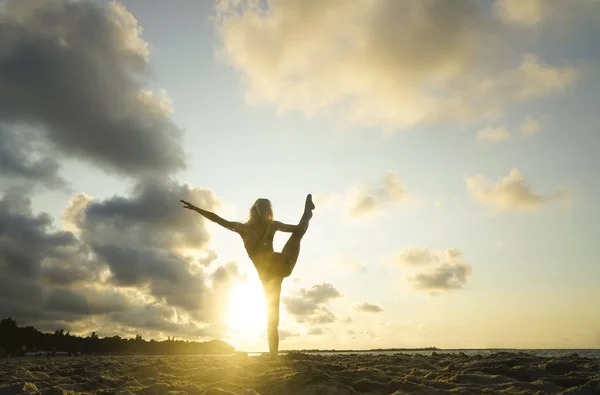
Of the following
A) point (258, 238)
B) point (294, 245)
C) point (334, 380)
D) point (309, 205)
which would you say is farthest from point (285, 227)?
point (334, 380)

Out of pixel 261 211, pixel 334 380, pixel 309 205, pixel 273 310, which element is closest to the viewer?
pixel 334 380

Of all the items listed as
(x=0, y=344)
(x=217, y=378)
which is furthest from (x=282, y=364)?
(x=0, y=344)

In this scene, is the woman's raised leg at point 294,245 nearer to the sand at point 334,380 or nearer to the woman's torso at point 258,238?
the woman's torso at point 258,238

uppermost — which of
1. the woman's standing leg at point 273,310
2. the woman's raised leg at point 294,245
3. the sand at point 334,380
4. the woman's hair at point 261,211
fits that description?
the woman's hair at point 261,211

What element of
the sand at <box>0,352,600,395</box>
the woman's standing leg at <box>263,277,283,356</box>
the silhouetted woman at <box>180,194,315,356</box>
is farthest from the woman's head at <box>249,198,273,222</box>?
the sand at <box>0,352,600,395</box>

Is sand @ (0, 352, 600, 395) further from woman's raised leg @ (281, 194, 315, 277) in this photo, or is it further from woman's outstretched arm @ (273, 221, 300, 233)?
woman's outstretched arm @ (273, 221, 300, 233)

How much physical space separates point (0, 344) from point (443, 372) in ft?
211

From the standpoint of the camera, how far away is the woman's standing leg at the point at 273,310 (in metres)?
8.21

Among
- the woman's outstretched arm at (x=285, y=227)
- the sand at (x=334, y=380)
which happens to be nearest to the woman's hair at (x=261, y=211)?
the woman's outstretched arm at (x=285, y=227)

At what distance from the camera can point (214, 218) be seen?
9.10m

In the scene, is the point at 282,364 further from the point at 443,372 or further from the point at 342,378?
the point at 443,372

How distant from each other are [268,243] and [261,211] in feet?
2.61

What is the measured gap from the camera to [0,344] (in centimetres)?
5066

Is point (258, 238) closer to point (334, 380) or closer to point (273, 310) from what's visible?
point (273, 310)
